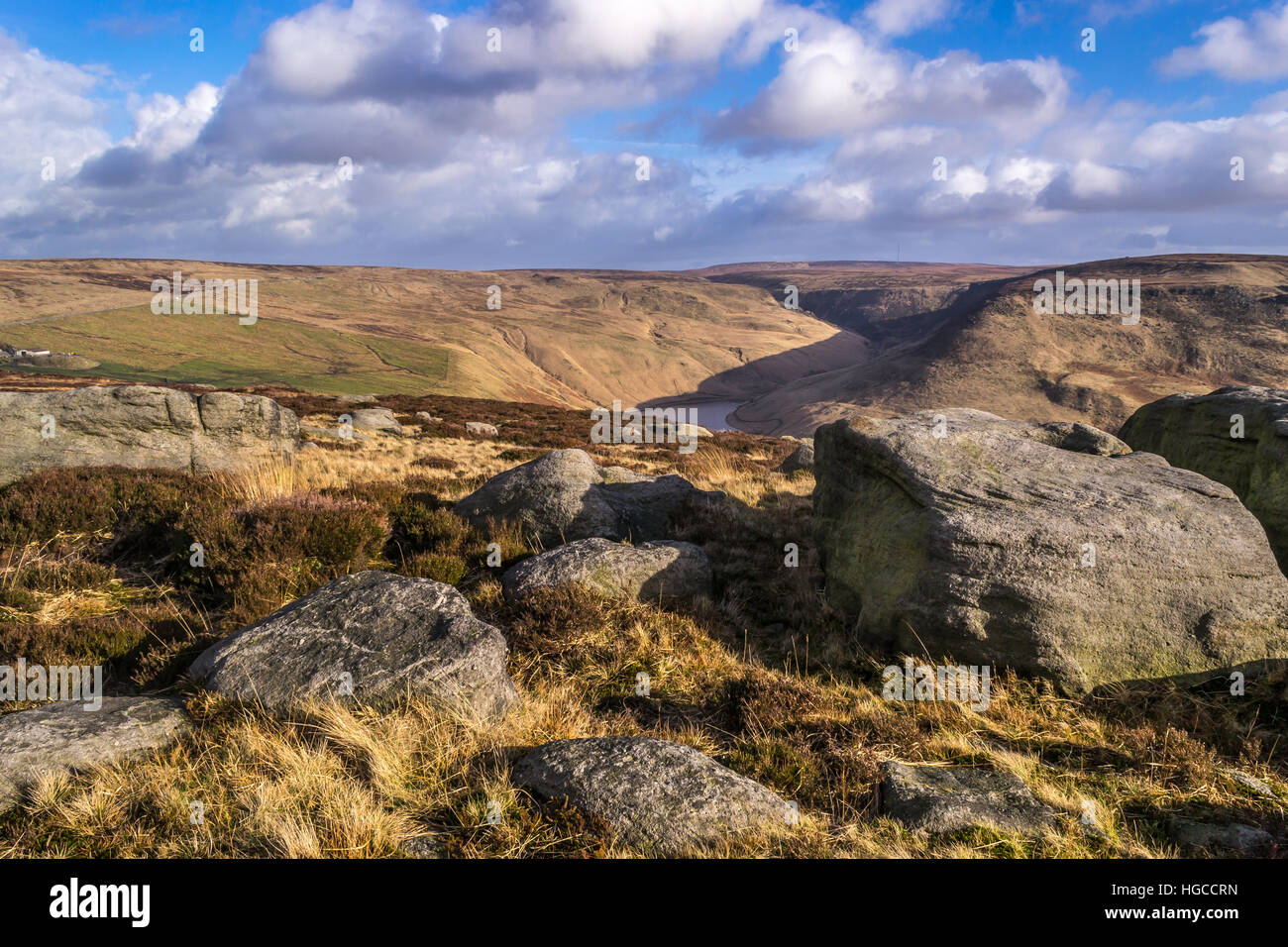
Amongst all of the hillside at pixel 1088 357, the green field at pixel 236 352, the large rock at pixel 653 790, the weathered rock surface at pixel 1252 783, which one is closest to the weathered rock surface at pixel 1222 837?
the weathered rock surface at pixel 1252 783

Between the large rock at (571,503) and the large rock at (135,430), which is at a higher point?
the large rock at (135,430)

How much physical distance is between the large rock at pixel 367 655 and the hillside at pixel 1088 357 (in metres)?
97.6

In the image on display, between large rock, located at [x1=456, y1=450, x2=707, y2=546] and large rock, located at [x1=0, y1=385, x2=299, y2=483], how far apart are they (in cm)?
723

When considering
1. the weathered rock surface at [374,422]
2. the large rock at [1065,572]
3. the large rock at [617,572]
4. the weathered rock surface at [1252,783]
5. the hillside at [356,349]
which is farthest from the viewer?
the hillside at [356,349]

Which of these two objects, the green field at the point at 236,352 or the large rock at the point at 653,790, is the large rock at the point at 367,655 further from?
the green field at the point at 236,352

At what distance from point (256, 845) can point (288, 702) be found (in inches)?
64.4

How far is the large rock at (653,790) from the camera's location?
14.0 feet

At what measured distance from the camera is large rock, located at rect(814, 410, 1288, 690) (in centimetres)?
664

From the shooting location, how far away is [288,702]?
216 inches

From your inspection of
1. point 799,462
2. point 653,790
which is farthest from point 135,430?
point 799,462

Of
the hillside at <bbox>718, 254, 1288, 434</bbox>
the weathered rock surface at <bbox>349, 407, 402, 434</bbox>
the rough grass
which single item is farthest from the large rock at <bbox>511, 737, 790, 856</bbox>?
the hillside at <bbox>718, 254, 1288, 434</bbox>

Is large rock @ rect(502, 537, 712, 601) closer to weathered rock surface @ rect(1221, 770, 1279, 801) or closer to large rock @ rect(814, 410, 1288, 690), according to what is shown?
large rock @ rect(814, 410, 1288, 690)

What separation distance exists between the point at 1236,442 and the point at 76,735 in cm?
1553
